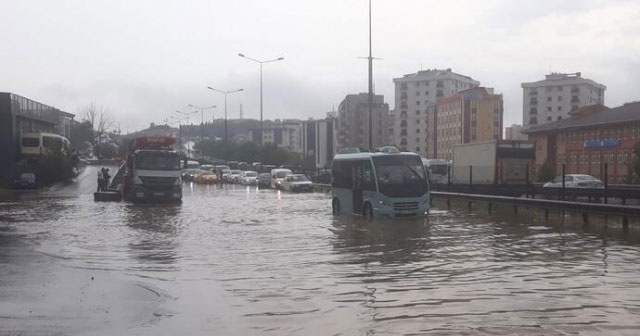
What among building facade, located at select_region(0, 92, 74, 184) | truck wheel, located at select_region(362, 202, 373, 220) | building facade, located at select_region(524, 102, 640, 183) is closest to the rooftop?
building facade, located at select_region(524, 102, 640, 183)

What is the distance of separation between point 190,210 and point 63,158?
103 ft

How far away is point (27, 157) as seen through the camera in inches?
2237

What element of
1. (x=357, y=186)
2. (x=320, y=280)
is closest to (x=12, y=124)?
(x=357, y=186)

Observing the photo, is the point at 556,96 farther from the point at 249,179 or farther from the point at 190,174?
the point at 249,179

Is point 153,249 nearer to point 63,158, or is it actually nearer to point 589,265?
point 589,265

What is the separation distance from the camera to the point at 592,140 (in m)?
68.5

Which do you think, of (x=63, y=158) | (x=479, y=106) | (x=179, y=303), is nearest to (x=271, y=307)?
(x=179, y=303)

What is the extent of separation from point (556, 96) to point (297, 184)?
325 feet

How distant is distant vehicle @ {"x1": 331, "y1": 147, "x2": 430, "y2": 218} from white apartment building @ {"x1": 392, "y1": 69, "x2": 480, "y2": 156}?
124 meters

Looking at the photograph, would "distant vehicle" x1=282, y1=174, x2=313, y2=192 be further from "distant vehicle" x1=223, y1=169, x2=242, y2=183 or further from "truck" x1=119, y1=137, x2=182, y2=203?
"distant vehicle" x1=223, y1=169, x2=242, y2=183

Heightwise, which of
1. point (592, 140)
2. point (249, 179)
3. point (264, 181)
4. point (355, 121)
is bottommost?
point (264, 181)

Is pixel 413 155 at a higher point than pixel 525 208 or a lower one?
higher

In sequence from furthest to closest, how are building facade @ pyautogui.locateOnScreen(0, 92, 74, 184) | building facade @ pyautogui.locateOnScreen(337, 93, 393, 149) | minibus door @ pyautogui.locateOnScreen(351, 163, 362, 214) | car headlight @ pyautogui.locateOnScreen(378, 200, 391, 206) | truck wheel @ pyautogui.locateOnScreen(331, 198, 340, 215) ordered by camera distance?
building facade @ pyautogui.locateOnScreen(337, 93, 393, 149) → building facade @ pyautogui.locateOnScreen(0, 92, 74, 184) → truck wheel @ pyautogui.locateOnScreen(331, 198, 340, 215) → minibus door @ pyautogui.locateOnScreen(351, 163, 362, 214) → car headlight @ pyautogui.locateOnScreen(378, 200, 391, 206)

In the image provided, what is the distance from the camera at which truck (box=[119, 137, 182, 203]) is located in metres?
32.3
